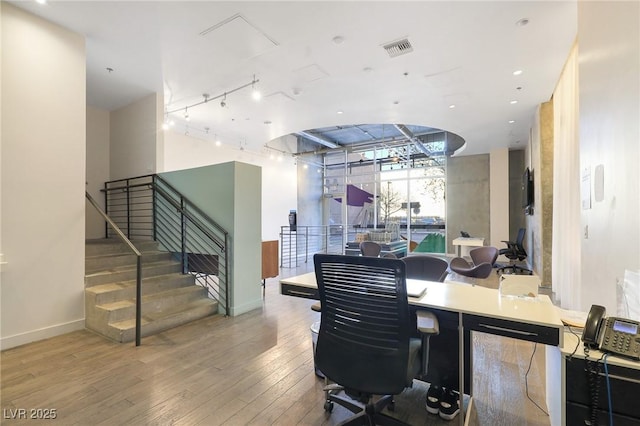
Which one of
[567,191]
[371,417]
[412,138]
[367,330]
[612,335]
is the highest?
[412,138]

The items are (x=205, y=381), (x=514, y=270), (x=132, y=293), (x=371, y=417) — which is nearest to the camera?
(x=371, y=417)

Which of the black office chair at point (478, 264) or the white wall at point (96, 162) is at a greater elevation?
the white wall at point (96, 162)

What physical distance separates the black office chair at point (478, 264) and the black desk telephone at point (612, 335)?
143 inches

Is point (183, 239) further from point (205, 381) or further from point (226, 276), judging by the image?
point (205, 381)

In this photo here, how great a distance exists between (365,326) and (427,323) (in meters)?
0.39

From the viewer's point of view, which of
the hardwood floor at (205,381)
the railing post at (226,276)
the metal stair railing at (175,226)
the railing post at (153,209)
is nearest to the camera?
the hardwood floor at (205,381)

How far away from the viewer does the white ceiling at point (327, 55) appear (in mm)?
3199

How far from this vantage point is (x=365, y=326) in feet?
5.38

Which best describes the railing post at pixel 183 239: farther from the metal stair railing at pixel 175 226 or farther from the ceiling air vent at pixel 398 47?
the ceiling air vent at pixel 398 47

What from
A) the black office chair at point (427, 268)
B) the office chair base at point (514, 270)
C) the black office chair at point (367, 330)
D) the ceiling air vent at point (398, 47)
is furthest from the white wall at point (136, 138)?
the office chair base at point (514, 270)

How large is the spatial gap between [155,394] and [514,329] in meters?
2.60

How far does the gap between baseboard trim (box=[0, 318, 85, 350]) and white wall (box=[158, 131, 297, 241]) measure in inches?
172

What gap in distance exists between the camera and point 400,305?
155 cm

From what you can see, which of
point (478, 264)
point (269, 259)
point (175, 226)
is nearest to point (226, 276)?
point (269, 259)
